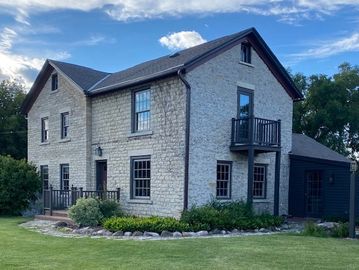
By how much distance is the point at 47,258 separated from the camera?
29.5 ft

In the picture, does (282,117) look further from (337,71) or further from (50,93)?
(337,71)

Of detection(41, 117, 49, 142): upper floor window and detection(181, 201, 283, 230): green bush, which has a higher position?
detection(41, 117, 49, 142): upper floor window

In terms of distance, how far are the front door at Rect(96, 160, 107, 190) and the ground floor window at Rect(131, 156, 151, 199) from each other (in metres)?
2.36

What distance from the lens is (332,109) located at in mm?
35531

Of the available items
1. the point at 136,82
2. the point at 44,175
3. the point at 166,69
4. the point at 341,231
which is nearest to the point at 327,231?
the point at 341,231

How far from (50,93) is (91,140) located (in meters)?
4.89

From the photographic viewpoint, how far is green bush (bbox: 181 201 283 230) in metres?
14.1

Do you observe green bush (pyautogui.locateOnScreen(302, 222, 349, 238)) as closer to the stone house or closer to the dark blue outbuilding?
the stone house

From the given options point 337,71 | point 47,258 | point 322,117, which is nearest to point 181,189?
point 47,258

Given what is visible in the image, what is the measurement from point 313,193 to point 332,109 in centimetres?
1802

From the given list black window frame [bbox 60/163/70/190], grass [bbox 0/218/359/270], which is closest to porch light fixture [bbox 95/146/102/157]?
black window frame [bbox 60/163/70/190]

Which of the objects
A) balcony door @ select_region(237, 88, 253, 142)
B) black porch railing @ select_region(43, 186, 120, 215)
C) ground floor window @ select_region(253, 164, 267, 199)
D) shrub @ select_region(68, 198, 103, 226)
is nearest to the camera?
shrub @ select_region(68, 198, 103, 226)

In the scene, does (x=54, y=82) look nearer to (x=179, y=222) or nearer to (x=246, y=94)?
(x=246, y=94)

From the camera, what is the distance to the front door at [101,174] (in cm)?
1950
